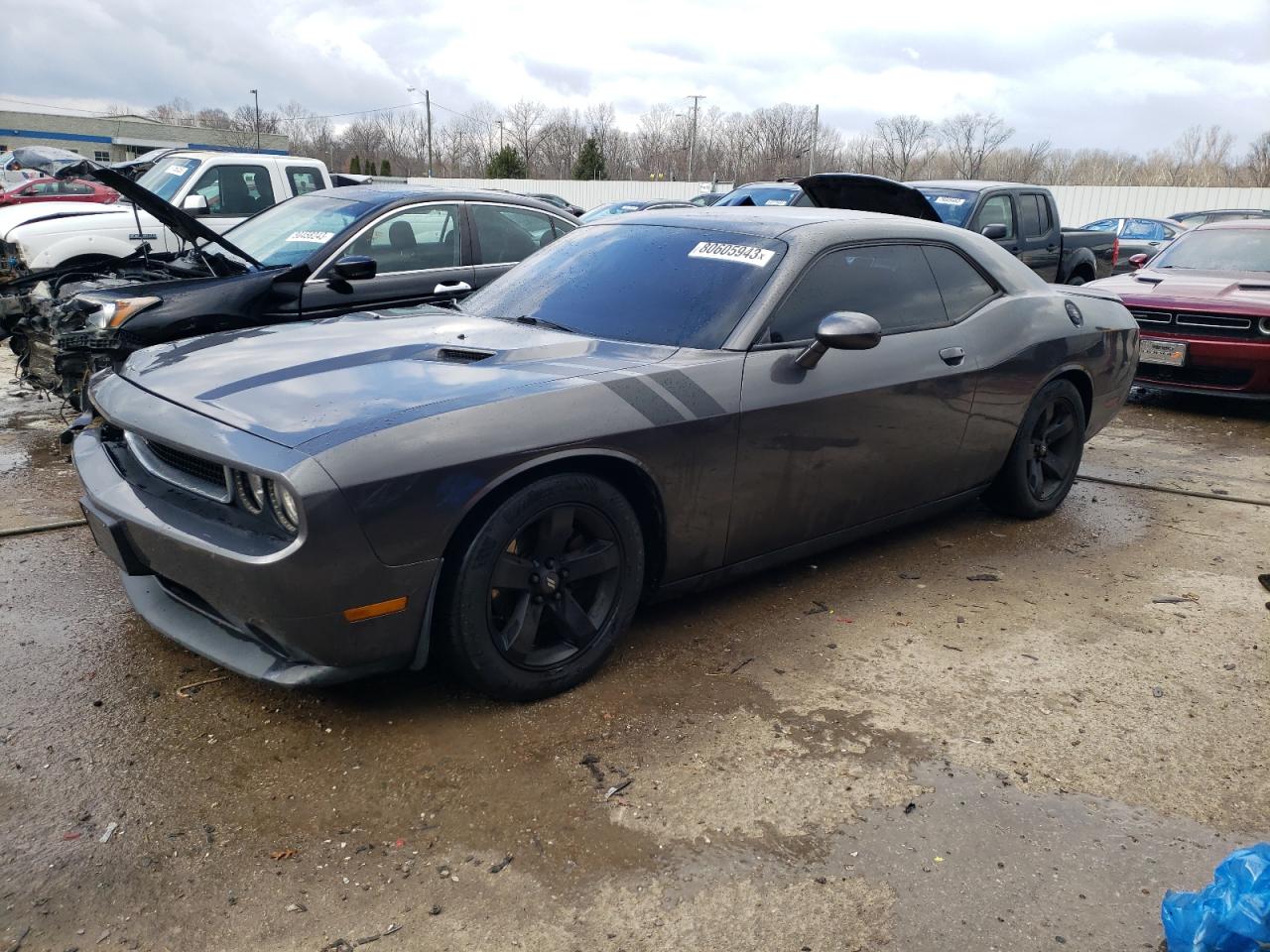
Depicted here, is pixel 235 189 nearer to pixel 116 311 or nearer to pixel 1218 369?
pixel 116 311

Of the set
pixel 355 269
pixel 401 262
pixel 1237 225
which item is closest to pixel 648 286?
pixel 355 269

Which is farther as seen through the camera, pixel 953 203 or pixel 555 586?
pixel 953 203

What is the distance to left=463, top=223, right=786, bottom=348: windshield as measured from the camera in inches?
144

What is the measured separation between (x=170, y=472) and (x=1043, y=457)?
401 centimetres

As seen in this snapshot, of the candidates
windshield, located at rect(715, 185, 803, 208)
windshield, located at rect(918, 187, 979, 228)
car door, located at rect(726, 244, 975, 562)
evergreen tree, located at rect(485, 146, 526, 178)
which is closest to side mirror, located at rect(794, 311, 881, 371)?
car door, located at rect(726, 244, 975, 562)

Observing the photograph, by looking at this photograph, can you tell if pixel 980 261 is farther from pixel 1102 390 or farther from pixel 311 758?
pixel 311 758

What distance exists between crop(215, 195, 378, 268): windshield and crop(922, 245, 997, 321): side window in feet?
12.0

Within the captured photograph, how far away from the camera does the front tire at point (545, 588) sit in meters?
2.92

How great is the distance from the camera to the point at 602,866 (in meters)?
2.47

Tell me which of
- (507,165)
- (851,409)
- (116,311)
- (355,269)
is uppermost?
(355,269)

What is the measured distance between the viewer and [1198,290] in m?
8.04

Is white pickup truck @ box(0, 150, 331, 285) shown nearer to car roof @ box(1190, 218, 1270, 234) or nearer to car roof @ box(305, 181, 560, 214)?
car roof @ box(305, 181, 560, 214)

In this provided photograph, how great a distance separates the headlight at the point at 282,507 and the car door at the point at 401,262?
343 cm

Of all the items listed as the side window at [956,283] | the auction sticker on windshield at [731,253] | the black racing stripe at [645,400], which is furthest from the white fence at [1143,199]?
the black racing stripe at [645,400]
